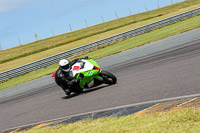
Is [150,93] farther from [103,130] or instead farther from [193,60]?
[193,60]

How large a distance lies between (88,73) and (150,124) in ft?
18.4

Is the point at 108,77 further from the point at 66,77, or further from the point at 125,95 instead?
the point at 125,95

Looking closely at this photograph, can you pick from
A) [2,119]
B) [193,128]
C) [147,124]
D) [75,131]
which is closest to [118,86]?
[2,119]

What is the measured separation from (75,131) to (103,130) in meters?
0.76

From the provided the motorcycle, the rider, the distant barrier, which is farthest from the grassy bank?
the motorcycle

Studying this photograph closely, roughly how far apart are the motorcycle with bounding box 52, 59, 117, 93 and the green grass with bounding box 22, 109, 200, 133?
4009mm

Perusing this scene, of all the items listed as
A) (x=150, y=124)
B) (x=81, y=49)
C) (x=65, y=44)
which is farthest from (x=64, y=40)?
(x=150, y=124)

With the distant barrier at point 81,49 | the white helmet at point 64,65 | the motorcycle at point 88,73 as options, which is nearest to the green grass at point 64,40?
the distant barrier at point 81,49

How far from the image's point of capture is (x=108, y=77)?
11008mm

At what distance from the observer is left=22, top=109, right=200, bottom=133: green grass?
464cm

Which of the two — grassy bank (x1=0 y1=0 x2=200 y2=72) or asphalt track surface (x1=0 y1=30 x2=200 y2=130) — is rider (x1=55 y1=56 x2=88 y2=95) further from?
grassy bank (x1=0 y1=0 x2=200 y2=72)

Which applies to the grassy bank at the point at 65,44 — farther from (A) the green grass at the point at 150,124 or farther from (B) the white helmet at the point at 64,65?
(A) the green grass at the point at 150,124

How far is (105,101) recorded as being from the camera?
886cm

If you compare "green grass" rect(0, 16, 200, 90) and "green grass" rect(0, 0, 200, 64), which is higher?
"green grass" rect(0, 0, 200, 64)
